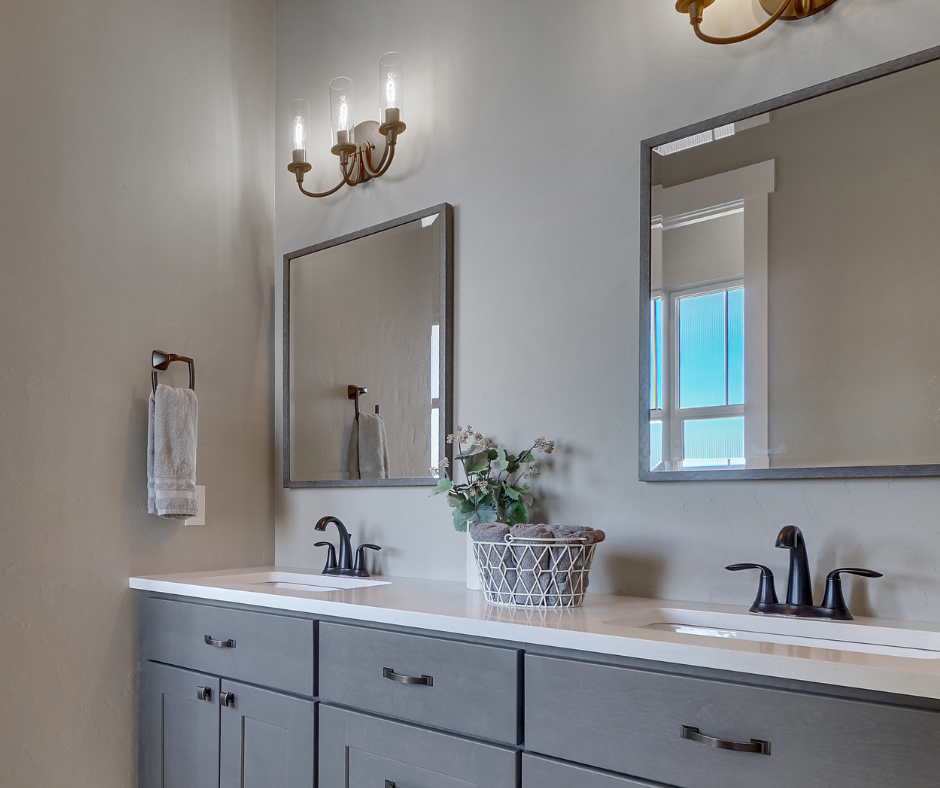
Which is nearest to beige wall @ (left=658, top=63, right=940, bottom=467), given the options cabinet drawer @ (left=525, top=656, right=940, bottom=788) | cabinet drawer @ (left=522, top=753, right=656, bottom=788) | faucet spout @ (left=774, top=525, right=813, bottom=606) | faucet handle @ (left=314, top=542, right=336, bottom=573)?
faucet spout @ (left=774, top=525, right=813, bottom=606)

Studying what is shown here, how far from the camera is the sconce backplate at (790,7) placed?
60.3 inches

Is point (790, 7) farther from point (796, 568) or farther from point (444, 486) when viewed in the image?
point (444, 486)

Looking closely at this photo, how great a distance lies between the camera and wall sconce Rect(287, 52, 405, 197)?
88.0 inches

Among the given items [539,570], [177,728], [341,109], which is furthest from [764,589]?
[341,109]

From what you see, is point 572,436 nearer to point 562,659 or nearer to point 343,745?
point 562,659

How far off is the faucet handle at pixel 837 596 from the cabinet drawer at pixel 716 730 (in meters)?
0.38

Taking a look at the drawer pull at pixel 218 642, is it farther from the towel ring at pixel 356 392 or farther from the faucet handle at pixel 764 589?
the faucet handle at pixel 764 589

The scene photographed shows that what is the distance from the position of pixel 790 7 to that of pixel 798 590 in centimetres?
110

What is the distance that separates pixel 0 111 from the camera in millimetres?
1975

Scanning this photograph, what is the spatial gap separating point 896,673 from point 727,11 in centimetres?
130

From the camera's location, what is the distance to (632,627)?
136cm

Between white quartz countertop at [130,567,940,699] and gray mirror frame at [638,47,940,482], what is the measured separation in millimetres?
252

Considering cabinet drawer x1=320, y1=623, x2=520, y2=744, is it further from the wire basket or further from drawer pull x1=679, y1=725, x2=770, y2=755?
drawer pull x1=679, y1=725, x2=770, y2=755

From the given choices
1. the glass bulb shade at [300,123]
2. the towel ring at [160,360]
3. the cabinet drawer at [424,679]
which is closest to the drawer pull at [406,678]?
the cabinet drawer at [424,679]
